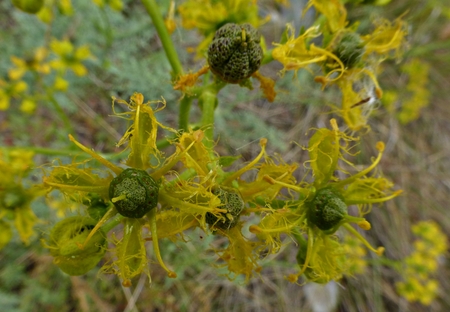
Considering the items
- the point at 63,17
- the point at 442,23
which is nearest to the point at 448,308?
the point at 442,23

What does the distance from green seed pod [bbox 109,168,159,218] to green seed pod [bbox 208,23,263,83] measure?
534 millimetres

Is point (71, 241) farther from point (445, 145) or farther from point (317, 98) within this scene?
point (445, 145)

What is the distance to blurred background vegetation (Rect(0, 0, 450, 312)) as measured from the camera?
3.79m

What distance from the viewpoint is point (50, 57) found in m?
4.15

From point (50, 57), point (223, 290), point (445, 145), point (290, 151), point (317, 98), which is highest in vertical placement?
point (50, 57)

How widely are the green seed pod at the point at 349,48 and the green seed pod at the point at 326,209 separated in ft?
2.21

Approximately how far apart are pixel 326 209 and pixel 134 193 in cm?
73

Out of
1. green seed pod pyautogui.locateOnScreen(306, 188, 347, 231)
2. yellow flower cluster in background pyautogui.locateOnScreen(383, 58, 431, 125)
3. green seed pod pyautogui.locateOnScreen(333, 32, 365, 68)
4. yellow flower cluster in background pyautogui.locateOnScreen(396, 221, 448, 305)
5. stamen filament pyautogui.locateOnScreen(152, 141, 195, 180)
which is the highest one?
stamen filament pyautogui.locateOnScreen(152, 141, 195, 180)

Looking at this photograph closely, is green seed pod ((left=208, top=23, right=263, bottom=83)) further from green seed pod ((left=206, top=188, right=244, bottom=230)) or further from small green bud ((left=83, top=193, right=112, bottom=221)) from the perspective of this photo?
small green bud ((left=83, top=193, right=112, bottom=221))

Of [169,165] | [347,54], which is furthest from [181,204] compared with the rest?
[347,54]

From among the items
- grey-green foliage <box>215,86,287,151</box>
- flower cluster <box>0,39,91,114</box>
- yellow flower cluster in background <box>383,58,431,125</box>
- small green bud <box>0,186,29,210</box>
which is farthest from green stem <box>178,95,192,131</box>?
yellow flower cluster in background <box>383,58,431,125</box>

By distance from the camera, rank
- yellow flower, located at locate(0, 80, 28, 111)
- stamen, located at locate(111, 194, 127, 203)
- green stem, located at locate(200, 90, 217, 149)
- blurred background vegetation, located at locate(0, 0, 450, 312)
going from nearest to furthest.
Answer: stamen, located at locate(111, 194, 127, 203)
green stem, located at locate(200, 90, 217, 149)
yellow flower, located at locate(0, 80, 28, 111)
blurred background vegetation, located at locate(0, 0, 450, 312)

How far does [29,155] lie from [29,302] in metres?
1.76

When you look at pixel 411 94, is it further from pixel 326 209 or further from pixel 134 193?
pixel 134 193
